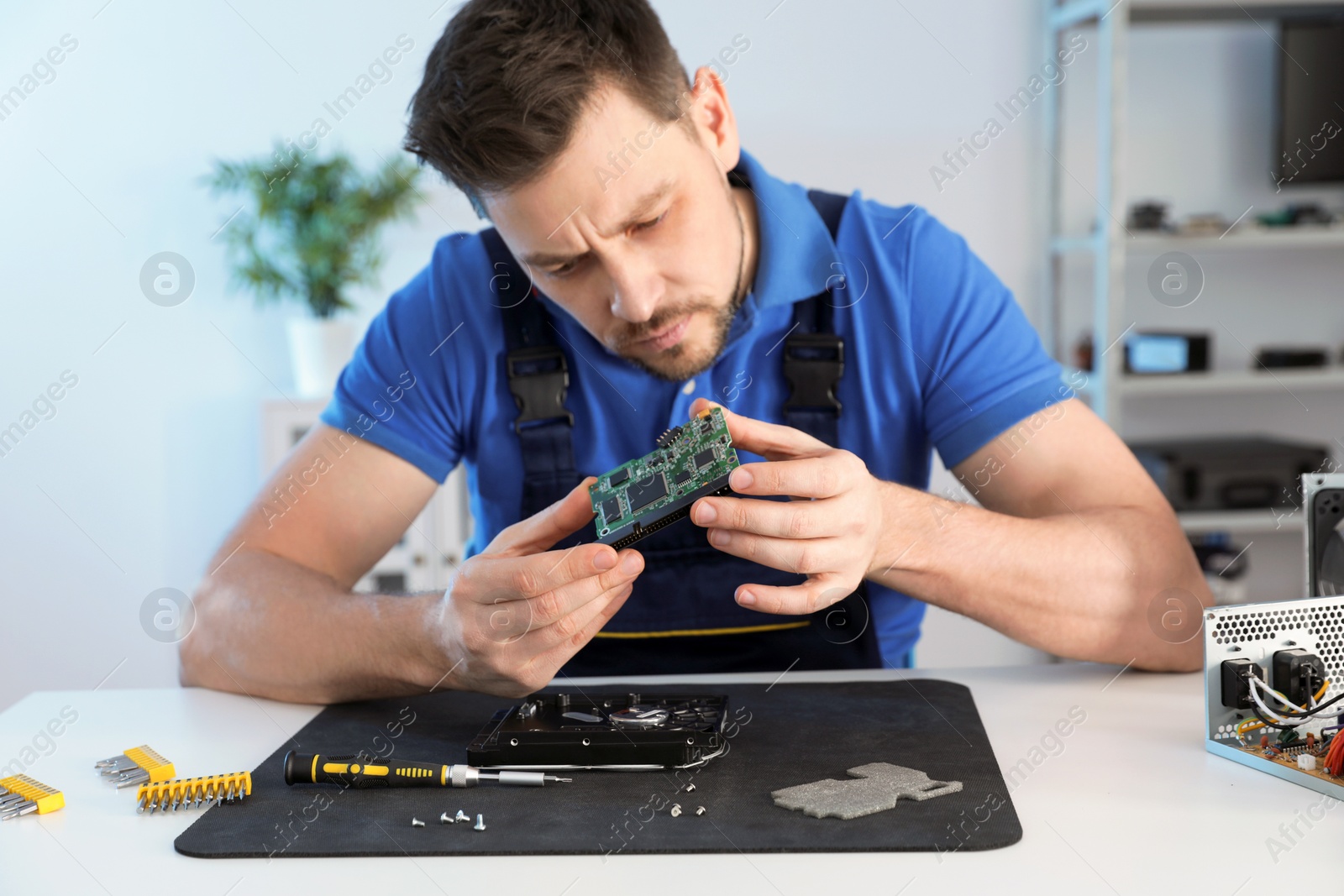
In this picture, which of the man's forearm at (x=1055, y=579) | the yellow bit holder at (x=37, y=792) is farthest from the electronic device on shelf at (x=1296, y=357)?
the yellow bit holder at (x=37, y=792)

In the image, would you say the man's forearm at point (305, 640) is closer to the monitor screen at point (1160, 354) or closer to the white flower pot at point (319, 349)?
the white flower pot at point (319, 349)

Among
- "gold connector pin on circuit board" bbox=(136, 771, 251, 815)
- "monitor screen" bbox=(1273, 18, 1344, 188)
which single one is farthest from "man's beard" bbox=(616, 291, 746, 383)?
"monitor screen" bbox=(1273, 18, 1344, 188)

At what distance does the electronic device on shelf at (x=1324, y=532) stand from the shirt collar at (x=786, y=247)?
2.13ft

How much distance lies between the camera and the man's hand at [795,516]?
1002mm

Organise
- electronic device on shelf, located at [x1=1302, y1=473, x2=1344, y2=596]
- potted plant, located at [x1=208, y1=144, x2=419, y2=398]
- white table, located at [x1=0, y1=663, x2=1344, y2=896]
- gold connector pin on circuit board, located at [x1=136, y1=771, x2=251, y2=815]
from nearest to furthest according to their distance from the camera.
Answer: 1. white table, located at [x1=0, y1=663, x2=1344, y2=896]
2. gold connector pin on circuit board, located at [x1=136, y1=771, x2=251, y2=815]
3. electronic device on shelf, located at [x1=1302, y1=473, x2=1344, y2=596]
4. potted plant, located at [x1=208, y1=144, x2=419, y2=398]

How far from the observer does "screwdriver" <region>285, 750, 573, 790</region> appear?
3.16 feet

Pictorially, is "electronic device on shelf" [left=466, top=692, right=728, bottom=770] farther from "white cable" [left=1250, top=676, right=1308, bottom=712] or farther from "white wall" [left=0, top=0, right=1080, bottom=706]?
"white wall" [left=0, top=0, right=1080, bottom=706]

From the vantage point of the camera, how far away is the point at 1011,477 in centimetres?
145

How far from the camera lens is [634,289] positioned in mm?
1316

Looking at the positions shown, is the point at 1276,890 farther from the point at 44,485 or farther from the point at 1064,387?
the point at 44,485

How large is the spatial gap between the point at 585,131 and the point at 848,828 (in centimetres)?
77

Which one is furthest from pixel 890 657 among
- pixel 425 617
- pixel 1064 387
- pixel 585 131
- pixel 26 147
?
pixel 26 147

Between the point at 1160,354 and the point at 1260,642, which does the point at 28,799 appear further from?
the point at 1160,354

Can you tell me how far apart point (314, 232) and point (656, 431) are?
1.57m
